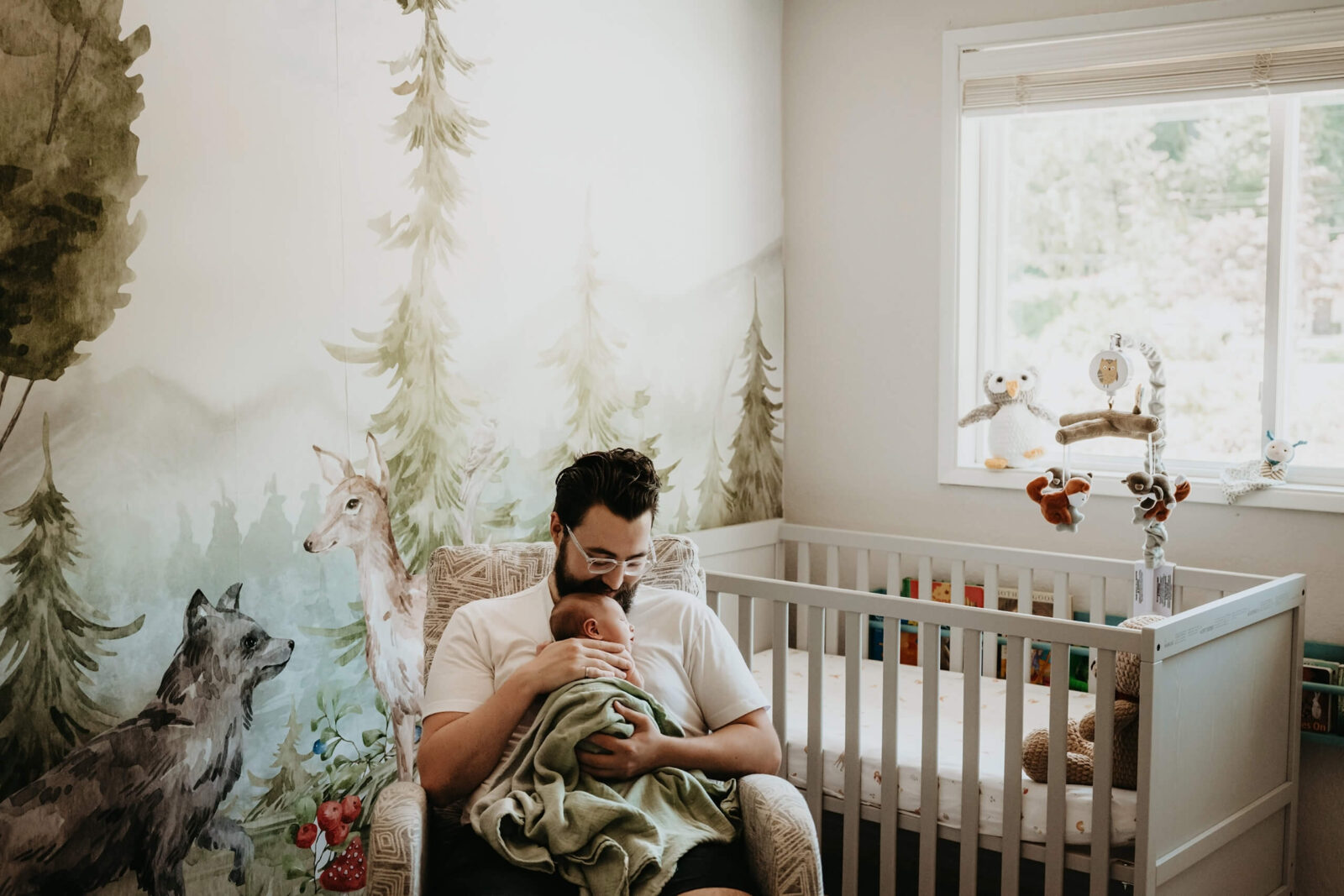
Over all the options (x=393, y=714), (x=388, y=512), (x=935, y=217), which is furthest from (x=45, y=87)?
(x=935, y=217)

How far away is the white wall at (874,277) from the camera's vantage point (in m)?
3.20

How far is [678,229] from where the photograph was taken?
311cm

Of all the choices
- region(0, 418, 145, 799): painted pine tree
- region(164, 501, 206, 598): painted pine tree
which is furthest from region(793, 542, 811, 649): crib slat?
region(0, 418, 145, 799): painted pine tree

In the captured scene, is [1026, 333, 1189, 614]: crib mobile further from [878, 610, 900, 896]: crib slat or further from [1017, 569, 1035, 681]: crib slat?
[878, 610, 900, 896]: crib slat

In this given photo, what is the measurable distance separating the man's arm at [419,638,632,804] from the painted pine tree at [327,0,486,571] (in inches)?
30.9

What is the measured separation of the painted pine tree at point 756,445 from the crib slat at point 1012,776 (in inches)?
50.1

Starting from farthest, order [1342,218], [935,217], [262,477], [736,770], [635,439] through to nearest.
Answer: [935,217]
[635,439]
[1342,218]
[262,477]
[736,770]

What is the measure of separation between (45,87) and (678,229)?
5.32ft

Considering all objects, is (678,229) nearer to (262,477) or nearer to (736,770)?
(262,477)

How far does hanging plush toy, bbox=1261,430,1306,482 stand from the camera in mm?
2795

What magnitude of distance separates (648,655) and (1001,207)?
1975 mm

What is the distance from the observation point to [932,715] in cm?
229

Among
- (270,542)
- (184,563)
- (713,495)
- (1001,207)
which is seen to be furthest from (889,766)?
(1001,207)

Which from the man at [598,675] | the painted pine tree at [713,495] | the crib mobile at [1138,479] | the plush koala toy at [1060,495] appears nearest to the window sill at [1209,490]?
the crib mobile at [1138,479]
